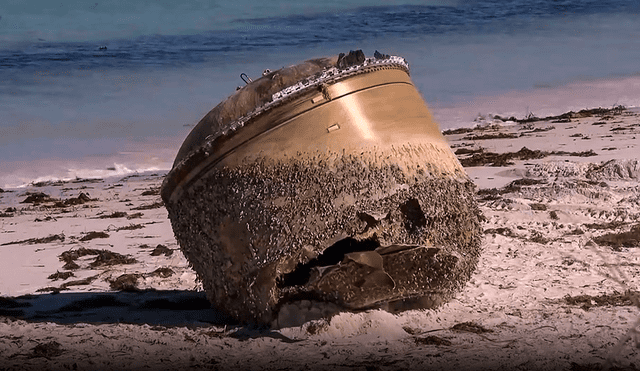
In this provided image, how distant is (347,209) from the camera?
12.3 feet

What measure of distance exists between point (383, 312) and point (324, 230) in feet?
1.97

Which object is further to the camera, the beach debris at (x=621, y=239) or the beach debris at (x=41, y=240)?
the beach debris at (x=41, y=240)

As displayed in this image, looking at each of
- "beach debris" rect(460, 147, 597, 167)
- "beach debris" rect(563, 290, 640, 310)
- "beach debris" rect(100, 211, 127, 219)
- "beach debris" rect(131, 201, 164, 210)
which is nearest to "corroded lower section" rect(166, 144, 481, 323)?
"beach debris" rect(563, 290, 640, 310)

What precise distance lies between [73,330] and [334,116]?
202 cm

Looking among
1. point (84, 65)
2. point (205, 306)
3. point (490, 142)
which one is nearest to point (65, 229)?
point (205, 306)

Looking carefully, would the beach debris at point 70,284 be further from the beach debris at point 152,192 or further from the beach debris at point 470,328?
the beach debris at point 152,192

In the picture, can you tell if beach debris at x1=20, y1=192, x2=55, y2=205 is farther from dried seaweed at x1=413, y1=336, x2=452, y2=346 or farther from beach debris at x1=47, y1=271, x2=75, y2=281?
dried seaweed at x1=413, y1=336, x2=452, y2=346

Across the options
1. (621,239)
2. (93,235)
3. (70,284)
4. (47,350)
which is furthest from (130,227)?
(621,239)

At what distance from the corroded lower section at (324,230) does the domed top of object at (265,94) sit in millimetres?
144

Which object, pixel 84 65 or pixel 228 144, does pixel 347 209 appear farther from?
pixel 84 65

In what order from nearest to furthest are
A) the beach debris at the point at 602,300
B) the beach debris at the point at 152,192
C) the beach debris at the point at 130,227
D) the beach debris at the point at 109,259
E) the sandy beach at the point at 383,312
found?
the sandy beach at the point at 383,312
the beach debris at the point at 602,300
the beach debris at the point at 109,259
the beach debris at the point at 130,227
the beach debris at the point at 152,192

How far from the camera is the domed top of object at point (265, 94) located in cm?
375

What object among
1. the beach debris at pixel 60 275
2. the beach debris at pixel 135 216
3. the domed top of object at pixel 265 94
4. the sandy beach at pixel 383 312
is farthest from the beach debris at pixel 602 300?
the beach debris at pixel 135 216

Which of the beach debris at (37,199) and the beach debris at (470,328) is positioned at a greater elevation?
the beach debris at (37,199)
